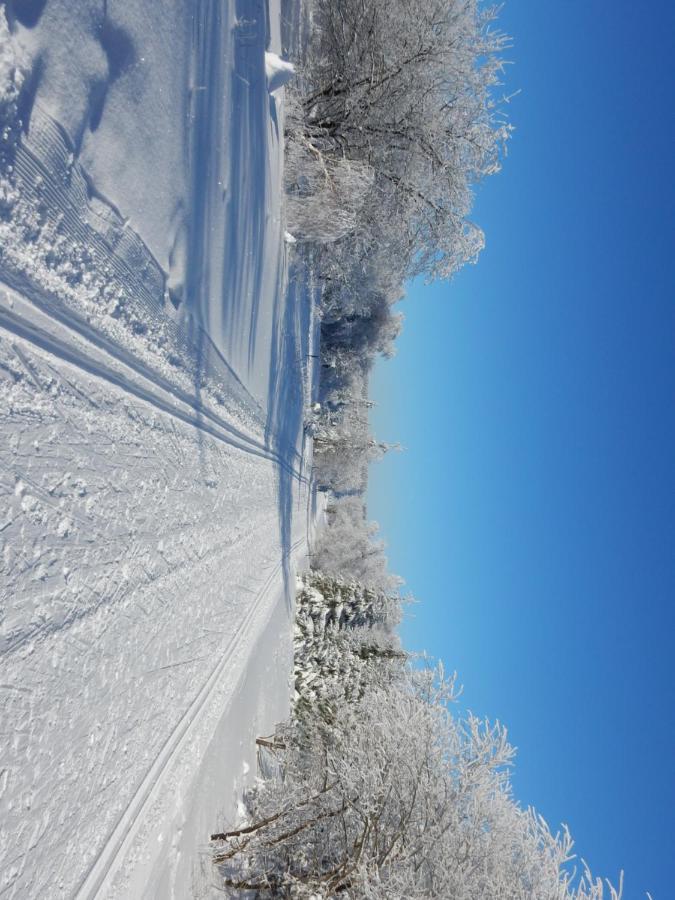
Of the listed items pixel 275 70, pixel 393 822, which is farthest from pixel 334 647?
pixel 275 70

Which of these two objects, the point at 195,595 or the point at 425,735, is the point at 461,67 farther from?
the point at 425,735

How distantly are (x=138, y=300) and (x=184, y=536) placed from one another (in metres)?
2.01

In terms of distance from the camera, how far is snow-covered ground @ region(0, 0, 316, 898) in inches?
111

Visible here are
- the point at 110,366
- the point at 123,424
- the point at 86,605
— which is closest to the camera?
the point at 86,605

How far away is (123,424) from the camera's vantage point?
3.72m

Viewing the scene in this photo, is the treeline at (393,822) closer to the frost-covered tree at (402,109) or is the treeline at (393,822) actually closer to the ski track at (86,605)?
the ski track at (86,605)

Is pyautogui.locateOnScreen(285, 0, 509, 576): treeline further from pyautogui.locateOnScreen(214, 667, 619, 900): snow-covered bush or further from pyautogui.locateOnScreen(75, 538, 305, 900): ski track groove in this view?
pyautogui.locateOnScreen(214, 667, 619, 900): snow-covered bush

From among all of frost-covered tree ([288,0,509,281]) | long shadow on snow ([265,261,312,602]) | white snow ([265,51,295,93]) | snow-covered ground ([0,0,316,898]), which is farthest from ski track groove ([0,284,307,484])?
frost-covered tree ([288,0,509,281])

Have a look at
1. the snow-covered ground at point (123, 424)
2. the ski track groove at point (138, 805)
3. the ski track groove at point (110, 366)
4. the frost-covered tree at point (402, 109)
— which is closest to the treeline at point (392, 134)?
the frost-covered tree at point (402, 109)

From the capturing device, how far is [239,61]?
5.62 meters

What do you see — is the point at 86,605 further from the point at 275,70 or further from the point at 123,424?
the point at 275,70

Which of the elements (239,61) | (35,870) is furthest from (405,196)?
(35,870)

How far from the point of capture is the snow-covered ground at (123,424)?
2.83 metres

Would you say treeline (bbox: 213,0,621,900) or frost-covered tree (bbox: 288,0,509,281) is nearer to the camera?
treeline (bbox: 213,0,621,900)
